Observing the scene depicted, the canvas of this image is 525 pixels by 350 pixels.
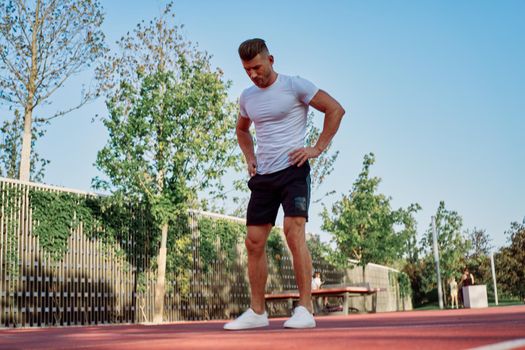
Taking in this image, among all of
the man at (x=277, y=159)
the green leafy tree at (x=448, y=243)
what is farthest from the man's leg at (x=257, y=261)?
the green leafy tree at (x=448, y=243)

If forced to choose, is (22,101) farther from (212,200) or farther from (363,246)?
(363,246)

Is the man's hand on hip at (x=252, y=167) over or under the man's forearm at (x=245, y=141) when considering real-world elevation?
under

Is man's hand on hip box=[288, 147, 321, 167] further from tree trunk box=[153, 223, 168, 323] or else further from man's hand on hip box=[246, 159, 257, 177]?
tree trunk box=[153, 223, 168, 323]

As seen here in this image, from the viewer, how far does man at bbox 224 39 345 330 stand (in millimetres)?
4465

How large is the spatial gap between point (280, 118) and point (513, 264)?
32522mm

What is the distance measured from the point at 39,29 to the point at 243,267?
321 inches

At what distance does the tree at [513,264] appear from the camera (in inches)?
1334

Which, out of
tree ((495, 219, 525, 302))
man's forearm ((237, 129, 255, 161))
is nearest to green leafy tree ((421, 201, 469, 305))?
tree ((495, 219, 525, 302))

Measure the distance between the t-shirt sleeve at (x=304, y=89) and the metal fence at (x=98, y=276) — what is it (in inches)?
356

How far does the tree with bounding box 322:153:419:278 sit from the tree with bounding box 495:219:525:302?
11.9 m

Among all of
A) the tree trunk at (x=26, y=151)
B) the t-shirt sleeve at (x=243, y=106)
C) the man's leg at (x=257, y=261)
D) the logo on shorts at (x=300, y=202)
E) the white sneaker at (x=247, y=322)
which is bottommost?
the white sneaker at (x=247, y=322)

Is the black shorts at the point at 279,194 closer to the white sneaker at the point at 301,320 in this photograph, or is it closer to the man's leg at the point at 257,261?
the man's leg at the point at 257,261

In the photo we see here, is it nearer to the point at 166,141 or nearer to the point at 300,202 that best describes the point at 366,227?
the point at 166,141

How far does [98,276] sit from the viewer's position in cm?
1418
